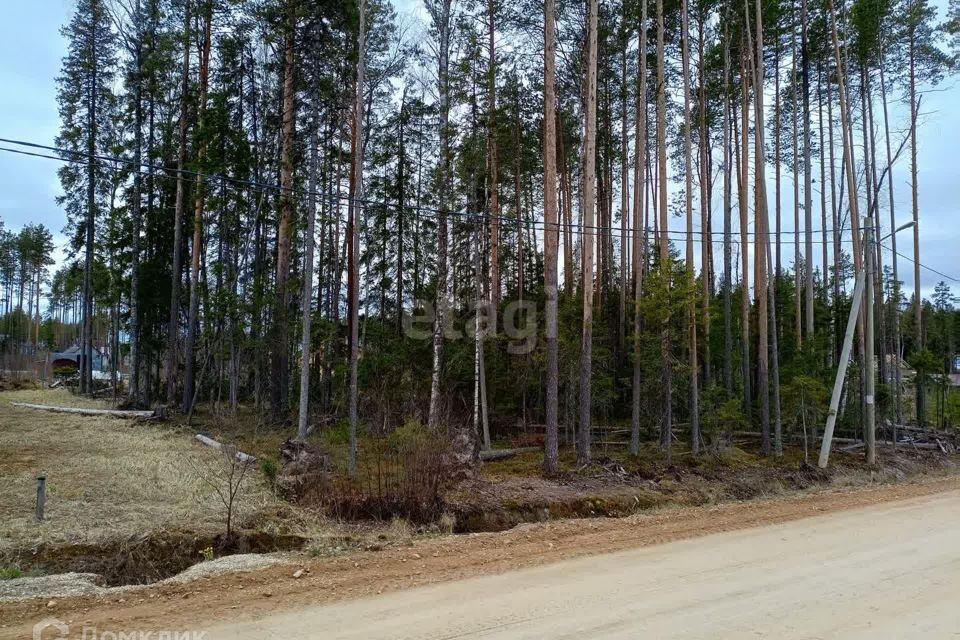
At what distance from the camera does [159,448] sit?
1347cm

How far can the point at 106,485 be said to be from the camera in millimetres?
9570

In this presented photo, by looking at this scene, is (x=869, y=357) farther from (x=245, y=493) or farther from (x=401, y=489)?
(x=245, y=493)

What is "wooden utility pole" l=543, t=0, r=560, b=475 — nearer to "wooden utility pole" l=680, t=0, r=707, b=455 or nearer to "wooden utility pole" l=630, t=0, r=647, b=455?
"wooden utility pole" l=630, t=0, r=647, b=455

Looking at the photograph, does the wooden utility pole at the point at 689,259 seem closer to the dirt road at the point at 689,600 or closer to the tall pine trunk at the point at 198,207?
the dirt road at the point at 689,600

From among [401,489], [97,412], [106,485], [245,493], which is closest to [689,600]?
[401,489]

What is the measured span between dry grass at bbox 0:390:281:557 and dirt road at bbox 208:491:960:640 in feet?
13.2

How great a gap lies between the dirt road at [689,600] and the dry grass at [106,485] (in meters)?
4.03

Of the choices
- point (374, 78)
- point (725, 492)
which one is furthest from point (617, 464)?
point (374, 78)

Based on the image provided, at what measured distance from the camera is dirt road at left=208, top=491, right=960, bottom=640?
4387mm

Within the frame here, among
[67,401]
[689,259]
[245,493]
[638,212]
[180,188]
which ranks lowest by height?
[245,493]

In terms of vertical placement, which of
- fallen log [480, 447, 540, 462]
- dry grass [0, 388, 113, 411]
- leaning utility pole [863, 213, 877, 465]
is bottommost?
fallen log [480, 447, 540, 462]

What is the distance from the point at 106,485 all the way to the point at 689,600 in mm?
9344

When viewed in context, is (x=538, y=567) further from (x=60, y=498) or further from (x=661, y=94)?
(x=661, y=94)

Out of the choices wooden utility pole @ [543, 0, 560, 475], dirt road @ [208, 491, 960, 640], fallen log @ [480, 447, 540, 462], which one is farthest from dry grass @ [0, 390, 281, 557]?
fallen log @ [480, 447, 540, 462]
